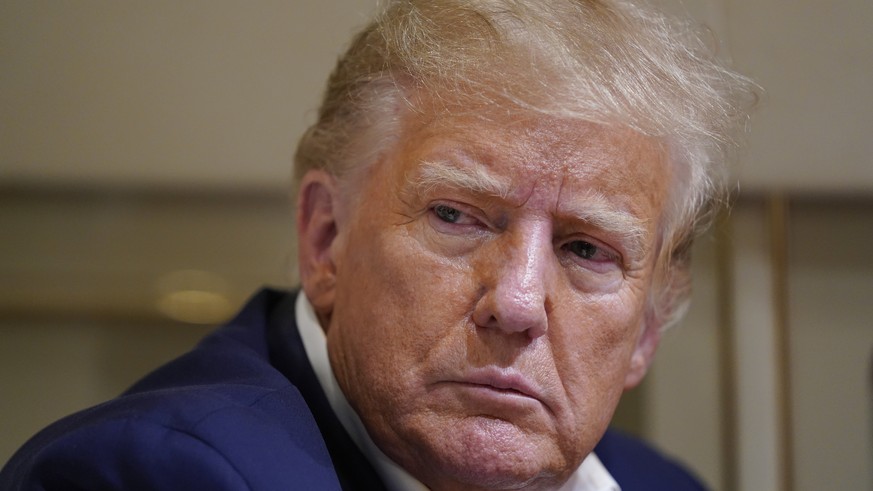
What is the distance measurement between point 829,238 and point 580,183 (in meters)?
1.30

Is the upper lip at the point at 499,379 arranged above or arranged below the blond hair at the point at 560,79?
below

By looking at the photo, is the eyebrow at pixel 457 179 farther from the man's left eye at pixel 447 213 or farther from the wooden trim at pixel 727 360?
the wooden trim at pixel 727 360

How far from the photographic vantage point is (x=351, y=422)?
1.31 meters

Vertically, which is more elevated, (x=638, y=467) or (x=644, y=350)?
(x=644, y=350)

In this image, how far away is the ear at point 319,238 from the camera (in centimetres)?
137

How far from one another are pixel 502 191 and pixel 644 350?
0.51m

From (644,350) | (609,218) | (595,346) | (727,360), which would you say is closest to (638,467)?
(644,350)

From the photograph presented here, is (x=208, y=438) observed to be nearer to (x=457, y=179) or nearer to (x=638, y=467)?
(x=457, y=179)

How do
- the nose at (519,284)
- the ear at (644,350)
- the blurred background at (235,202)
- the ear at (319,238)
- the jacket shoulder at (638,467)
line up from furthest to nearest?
the blurred background at (235,202), the jacket shoulder at (638,467), the ear at (644,350), the ear at (319,238), the nose at (519,284)

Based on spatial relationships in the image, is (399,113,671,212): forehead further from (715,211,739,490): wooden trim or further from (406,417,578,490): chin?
(715,211,739,490): wooden trim

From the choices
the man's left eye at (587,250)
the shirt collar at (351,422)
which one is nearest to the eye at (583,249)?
the man's left eye at (587,250)

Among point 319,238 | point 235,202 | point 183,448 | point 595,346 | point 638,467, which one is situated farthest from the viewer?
point 235,202

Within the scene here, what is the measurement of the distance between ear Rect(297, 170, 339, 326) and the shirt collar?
33mm

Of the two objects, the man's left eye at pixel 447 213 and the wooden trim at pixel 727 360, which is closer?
the man's left eye at pixel 447 213
